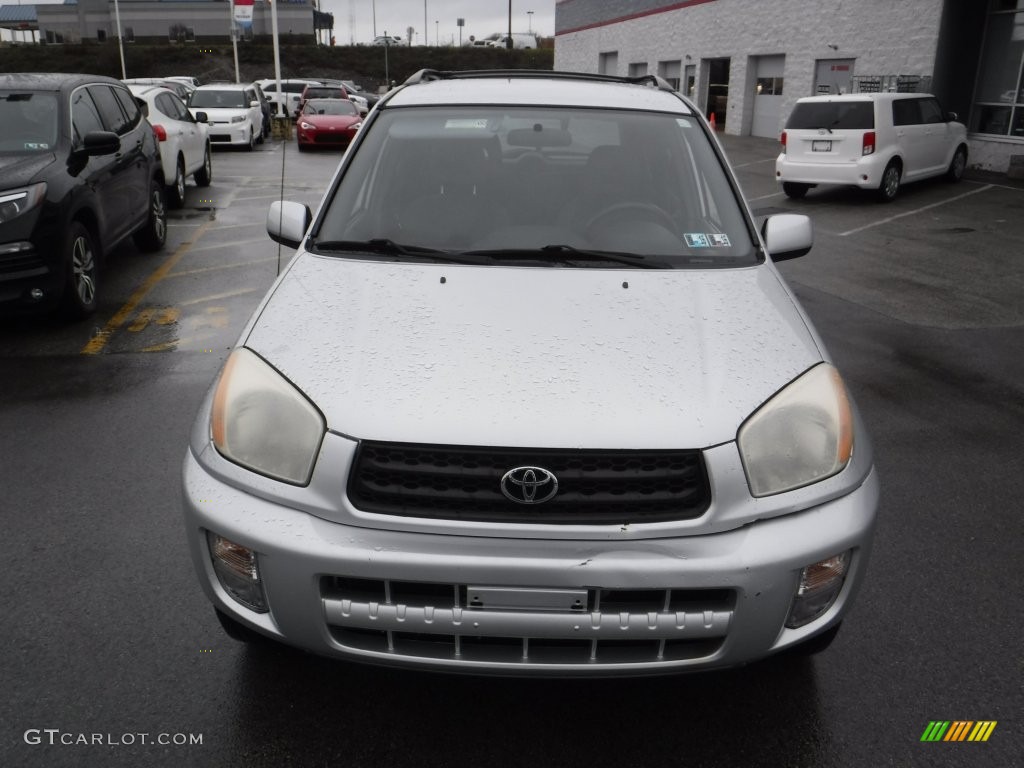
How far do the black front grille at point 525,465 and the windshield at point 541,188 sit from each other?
44.8 inches

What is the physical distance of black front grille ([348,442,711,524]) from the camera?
7.15 ft

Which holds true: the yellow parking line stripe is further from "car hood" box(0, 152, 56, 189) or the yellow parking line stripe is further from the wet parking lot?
"car hood" box(0, 152, 56, 189)

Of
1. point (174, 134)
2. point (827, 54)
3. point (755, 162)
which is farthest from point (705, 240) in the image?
point (827, 54)

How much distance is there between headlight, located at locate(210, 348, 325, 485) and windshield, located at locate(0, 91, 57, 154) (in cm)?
540

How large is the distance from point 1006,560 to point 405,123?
3041 millimetres

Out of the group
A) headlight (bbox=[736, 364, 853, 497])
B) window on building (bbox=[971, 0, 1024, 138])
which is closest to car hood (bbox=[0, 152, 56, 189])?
headlight (bbox=[736, 364, 853, 497])

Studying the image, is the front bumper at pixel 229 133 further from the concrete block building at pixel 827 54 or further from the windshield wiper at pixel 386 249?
the windshield wiper at pixel 386 249

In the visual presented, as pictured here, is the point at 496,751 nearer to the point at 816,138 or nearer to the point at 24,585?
the point at 24,585

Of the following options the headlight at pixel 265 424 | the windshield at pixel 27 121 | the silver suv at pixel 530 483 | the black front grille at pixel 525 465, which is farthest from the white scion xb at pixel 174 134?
the black front grille at pixel 525 465

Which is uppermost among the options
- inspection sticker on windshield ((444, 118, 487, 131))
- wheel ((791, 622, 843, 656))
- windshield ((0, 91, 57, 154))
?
inspection sticker on windshield ((444, 118, 487, 131))

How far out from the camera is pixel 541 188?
11.4 feet

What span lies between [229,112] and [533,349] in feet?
72.7

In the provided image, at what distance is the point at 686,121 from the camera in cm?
380

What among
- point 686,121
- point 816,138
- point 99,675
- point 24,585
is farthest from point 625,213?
point 816,138
